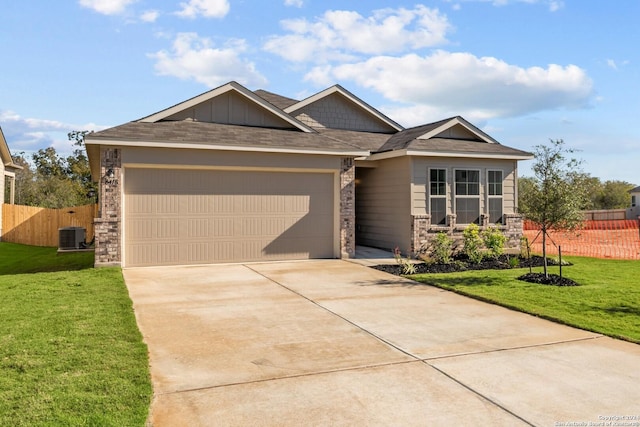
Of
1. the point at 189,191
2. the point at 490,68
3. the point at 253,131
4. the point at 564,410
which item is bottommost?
the point at 564,410

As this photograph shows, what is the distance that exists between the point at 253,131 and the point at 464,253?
294 inches

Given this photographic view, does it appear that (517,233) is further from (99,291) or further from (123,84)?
(123,84)

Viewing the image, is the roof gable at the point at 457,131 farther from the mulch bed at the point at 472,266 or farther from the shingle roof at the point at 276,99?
the shingle roof at the point at 276,99

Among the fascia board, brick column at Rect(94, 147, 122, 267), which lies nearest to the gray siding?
the fascia board

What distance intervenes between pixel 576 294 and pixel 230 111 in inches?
418

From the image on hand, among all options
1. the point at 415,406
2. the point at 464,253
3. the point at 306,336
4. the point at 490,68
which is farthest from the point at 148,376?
the point at 490,68

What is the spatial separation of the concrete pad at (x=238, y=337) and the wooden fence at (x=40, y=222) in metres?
13.0

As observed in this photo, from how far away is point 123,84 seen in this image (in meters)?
15.6

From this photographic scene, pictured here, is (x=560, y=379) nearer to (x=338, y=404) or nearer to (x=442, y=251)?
(x=338, y=404)

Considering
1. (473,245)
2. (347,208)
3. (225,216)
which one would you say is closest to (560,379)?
(473,245)

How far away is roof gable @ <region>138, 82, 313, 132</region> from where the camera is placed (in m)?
13.8

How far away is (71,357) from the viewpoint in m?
5.09

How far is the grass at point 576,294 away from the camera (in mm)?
6977

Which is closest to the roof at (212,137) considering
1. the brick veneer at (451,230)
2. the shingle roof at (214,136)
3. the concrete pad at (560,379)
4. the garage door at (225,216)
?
the shingle roof at (214,136)
